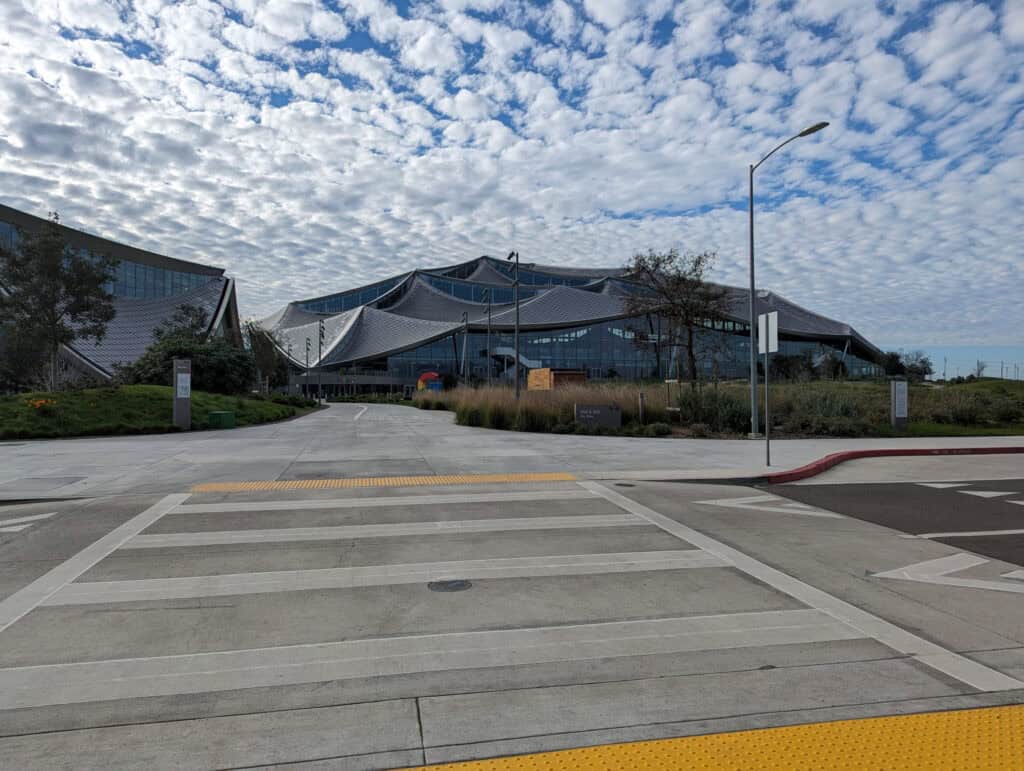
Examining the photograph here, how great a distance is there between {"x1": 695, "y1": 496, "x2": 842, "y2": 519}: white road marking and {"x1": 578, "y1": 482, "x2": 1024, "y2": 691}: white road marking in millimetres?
1904

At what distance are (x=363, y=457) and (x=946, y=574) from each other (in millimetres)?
11589

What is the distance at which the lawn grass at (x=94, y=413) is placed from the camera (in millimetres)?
21922

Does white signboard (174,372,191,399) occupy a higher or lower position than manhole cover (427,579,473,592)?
higher

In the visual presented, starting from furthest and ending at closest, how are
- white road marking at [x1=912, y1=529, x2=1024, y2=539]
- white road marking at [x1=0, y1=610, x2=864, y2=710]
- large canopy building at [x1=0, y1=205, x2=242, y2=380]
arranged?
large canopy building at [x1=0, y1=205, x2=242, y2=380] → white road marking at [x1=912, y1=529, x2=1024, y2=539] → white road marking at [x1=0, y1=610, x2=864, y2=710]

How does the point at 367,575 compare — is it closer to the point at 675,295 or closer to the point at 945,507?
the point at 945,507

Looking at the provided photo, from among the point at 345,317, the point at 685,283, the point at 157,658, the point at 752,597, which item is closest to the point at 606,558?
the point at 752,597

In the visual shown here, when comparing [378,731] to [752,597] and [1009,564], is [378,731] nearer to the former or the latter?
[752,597]

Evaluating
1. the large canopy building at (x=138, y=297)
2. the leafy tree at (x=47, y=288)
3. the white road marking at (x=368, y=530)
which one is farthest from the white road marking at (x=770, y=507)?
the large canopy building at (x=138, y=297)

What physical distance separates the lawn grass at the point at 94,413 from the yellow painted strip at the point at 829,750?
78.8ft

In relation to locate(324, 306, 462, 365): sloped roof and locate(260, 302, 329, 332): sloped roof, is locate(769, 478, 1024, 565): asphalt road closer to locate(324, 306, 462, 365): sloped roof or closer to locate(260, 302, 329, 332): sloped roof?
locate(324, 306, 462, 365): sloped roof

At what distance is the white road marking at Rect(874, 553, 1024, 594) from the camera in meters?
5.57

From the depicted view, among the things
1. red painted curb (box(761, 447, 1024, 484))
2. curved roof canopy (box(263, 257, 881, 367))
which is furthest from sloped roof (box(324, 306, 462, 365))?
red painted curb (box(761, 447, 1024, 484))

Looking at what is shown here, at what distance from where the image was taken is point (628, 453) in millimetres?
15844

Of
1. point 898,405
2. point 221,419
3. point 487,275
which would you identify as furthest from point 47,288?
point 487,275
